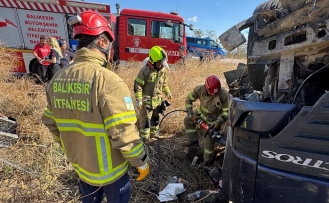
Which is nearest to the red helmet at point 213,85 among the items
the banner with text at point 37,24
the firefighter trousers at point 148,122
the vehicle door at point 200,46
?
the firefighter trousers at point 148,122

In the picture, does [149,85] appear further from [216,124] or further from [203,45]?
[203,45]

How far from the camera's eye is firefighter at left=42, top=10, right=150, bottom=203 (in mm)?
1396

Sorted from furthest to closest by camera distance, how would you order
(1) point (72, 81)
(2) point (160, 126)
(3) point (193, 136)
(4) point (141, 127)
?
(2) point (160, 126) < (4) point (141, 127) < (3) point (193, 136) < (1) point (72, 81)

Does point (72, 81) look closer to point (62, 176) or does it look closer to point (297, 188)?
point (297, 188)

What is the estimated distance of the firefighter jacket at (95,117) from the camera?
1.39m

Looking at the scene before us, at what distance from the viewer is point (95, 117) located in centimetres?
141

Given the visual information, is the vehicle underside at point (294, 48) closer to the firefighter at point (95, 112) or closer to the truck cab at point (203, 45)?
the firefighter at point (95, 112)

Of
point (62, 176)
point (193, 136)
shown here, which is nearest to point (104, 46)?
point (62, 176)

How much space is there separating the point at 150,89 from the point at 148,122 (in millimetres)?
542

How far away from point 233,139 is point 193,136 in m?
2.22

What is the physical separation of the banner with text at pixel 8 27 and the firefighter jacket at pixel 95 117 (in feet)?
24.4

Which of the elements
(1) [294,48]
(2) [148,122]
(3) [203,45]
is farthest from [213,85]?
(3) [203,45]

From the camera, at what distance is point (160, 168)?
320 cm

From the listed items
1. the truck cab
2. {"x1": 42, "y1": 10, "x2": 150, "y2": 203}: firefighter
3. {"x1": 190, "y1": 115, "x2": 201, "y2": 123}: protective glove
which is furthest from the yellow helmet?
the truck cab
